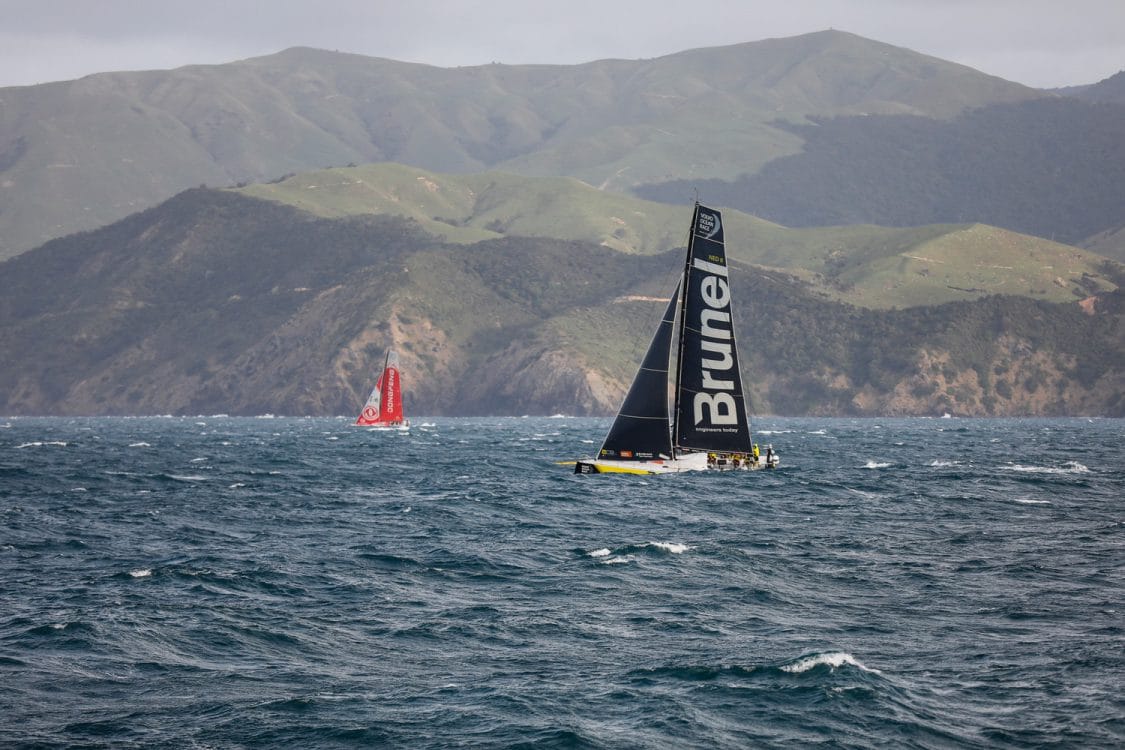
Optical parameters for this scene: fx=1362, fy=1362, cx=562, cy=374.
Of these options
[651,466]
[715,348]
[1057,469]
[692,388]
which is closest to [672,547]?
[651,466]

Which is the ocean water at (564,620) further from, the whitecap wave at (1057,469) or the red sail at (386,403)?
the red sail at (386,403)

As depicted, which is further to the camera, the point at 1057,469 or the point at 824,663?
the point at 1057,469

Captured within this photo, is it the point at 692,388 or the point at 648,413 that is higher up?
the point at 692,388

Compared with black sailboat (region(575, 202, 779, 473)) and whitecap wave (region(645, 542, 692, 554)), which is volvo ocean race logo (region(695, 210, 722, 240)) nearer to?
black sailboat (region(575, 202, 779, 473))

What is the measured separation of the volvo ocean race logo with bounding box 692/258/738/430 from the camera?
6700 centimetres

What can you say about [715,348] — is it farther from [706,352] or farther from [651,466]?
[651,466]

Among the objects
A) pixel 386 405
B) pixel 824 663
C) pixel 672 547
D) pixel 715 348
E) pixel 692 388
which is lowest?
pixel 824 663

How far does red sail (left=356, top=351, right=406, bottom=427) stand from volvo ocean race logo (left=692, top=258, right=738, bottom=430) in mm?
108124

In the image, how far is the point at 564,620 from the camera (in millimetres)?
32750

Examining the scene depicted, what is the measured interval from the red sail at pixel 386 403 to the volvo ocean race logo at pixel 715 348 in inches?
4257

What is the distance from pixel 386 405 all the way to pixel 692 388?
11421 centimetres

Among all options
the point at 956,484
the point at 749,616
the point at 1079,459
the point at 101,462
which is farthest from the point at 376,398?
the point at 749,616

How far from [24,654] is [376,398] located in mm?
151507

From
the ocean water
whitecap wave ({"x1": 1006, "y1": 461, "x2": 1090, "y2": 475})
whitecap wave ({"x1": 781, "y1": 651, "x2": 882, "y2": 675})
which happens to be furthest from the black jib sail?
whitecap wave ({"x1": 781, "y1": 651, "x2": 882, "y2": 675})
